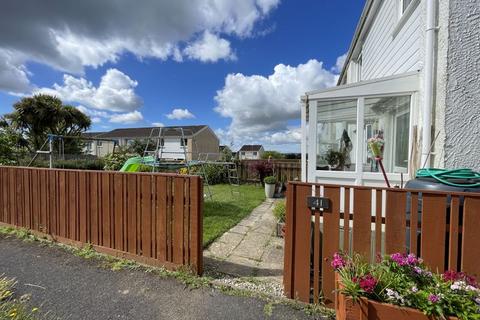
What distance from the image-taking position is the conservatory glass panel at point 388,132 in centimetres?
400

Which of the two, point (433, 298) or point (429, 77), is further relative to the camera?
point (429, 77)

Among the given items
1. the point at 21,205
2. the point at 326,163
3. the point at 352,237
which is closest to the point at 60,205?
the point at 21,205

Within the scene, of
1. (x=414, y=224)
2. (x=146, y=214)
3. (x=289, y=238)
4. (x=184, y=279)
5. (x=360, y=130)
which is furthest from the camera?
(x=360, y=130)

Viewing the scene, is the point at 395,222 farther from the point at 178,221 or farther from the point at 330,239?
the point at 178,221

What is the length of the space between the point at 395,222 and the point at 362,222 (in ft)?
0.88

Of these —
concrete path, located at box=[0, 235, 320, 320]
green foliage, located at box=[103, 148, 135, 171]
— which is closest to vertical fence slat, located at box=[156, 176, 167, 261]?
concrete path, located at box=[0, 235, 320, 320]

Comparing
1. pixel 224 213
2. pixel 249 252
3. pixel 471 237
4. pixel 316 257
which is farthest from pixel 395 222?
pixel 224 213

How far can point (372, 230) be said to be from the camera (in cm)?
238

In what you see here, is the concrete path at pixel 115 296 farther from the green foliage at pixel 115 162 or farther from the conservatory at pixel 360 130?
the green foliage at pixel 115 162

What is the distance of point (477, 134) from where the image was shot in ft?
9.62

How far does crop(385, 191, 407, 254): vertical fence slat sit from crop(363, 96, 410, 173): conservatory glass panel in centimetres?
209

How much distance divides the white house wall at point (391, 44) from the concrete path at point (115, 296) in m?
4.26

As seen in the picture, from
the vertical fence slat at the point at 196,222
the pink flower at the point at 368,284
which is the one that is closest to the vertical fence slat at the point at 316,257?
the pink flower at the point at 368,284

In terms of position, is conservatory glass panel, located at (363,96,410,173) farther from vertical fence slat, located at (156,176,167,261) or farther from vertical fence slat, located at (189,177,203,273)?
vertical fence slat, located at (156,176,167,261)
